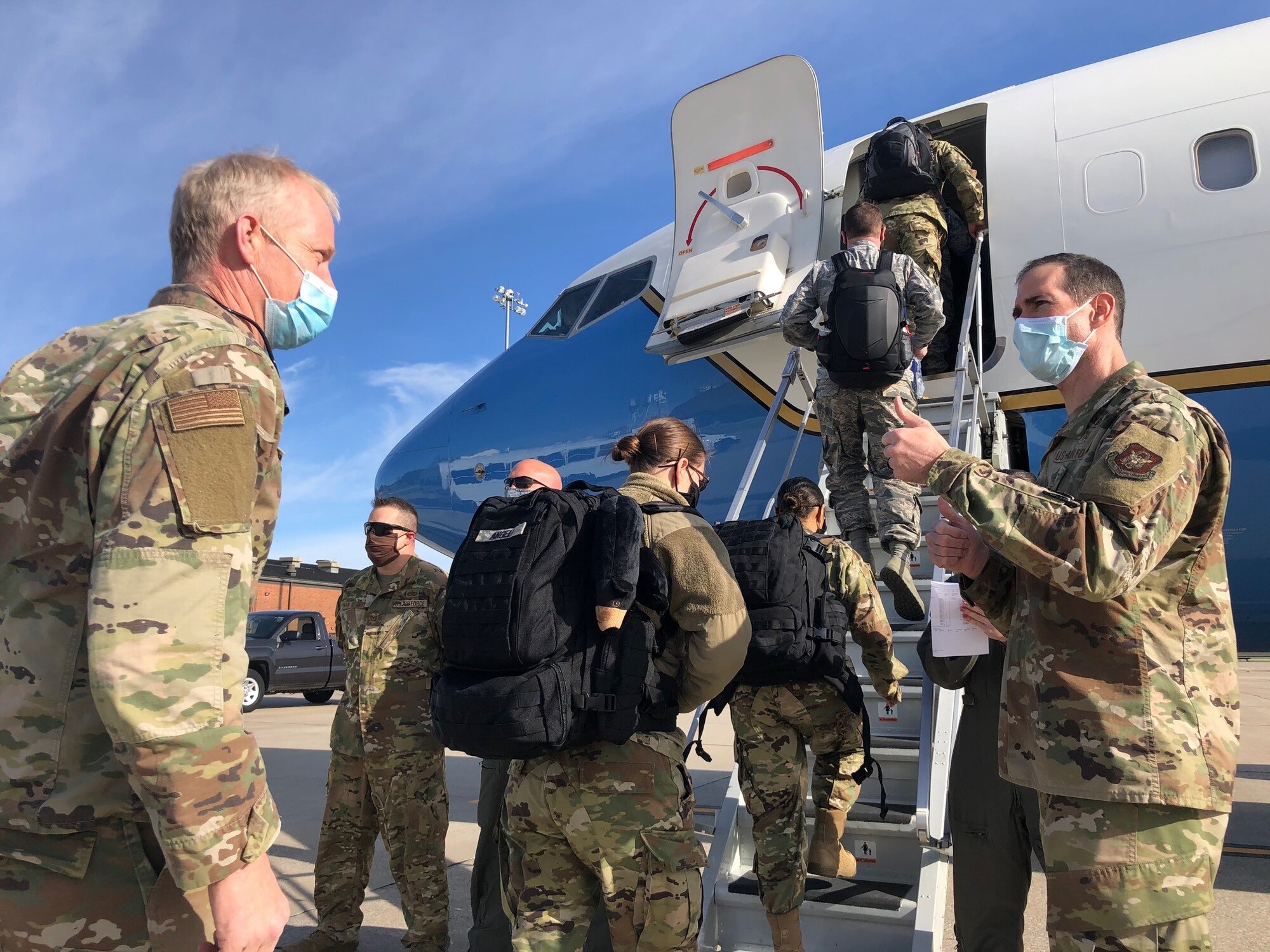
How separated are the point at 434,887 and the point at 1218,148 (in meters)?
5.68

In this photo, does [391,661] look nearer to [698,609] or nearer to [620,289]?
[698,609]

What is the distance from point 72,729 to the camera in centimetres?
135

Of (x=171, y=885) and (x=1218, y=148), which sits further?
(x=1218, y=148)

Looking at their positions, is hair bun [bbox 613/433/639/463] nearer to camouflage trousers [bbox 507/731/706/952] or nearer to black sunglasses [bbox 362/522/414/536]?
camouflage trousers [bbox 507/731/706/952]

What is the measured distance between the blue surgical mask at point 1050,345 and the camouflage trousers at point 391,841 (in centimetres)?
275

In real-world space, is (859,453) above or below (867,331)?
below

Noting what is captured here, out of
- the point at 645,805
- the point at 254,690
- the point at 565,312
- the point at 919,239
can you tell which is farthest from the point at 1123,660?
the point at 254,690

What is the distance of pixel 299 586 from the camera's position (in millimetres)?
37156

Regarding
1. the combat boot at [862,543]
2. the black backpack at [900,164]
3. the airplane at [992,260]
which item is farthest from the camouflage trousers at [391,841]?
the black backpack at [900,164]

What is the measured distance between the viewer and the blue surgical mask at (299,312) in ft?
5.58

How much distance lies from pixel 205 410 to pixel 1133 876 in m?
1.97

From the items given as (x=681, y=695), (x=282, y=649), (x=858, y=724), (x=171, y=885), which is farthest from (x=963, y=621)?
(x=282, y=649)

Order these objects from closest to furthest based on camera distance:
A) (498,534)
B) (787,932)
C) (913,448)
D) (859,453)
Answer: (913,448)
(498,534)
(787,932)
(859,453)

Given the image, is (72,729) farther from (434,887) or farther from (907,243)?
(907,243)
